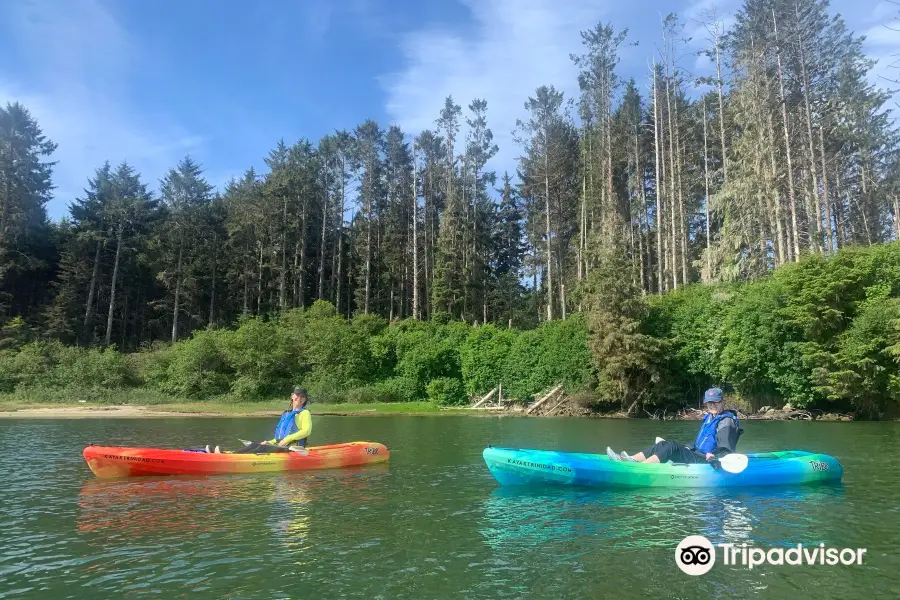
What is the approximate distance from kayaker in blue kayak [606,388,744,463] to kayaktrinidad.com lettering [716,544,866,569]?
393 cm

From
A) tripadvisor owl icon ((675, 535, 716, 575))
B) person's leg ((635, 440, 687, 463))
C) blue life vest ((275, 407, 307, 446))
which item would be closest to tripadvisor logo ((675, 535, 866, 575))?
tripadvisor owl icon ((675, 535, 716, 575))

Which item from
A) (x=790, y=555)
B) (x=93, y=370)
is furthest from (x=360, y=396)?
(x=790, y=555)

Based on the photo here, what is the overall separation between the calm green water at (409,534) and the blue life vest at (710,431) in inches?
41.3

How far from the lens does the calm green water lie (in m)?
6.67

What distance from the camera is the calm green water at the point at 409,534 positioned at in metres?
6.67

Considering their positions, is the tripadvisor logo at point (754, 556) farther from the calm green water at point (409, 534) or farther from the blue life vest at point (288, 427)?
the blue life vest at point (288, 427)

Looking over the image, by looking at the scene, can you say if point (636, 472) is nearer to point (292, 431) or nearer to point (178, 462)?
point (292, 431)

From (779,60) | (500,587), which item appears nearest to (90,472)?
(500,587)

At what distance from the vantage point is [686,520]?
953 centimetres

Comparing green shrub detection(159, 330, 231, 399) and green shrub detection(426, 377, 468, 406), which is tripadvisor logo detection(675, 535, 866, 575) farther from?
green shrub detection(159, 330, 231, 399)

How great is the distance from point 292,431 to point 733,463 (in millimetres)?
9806

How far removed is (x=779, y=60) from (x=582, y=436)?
25.5 meters

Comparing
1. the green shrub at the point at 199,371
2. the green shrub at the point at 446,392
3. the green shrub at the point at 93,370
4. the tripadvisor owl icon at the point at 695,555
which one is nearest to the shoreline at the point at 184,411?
the green shrub at the point at 446,392

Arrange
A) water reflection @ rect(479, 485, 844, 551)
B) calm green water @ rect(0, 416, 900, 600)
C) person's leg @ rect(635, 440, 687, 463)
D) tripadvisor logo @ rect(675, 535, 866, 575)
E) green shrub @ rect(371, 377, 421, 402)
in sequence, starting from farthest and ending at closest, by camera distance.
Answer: green shrub @ rect(371, 377, 421, 402) → person's leg @ rect(635, 440, 687, 463) → water reflection @ rect(479, 485, 844, 551) → tripadvisor logo @ rect(675, 535, 866, 575) → calm green water @ rect(0, 416, 900, 600)
